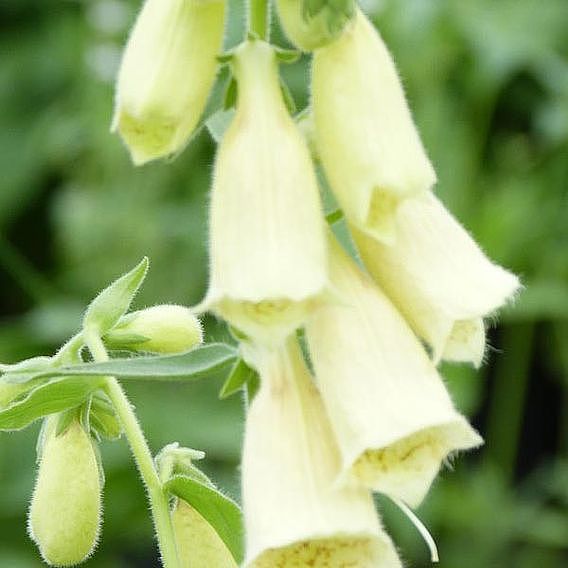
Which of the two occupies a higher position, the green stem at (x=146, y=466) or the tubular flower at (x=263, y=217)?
the tubular flower at (x=263, y=217)

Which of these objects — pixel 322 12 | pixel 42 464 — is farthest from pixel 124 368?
pixel 322 12

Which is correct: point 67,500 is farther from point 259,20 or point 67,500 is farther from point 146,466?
point 259,20

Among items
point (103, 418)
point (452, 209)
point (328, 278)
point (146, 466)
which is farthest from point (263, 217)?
point (452, 209)

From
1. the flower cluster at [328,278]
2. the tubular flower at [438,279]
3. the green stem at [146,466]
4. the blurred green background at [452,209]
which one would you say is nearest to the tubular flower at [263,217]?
the flower cluster at [328,278]

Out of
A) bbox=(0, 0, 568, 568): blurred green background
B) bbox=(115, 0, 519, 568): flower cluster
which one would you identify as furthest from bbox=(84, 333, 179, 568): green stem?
bbox=(0, 0, 568, 568): blurred green background

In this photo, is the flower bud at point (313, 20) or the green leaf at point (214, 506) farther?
the green leaf at point (214, 506)

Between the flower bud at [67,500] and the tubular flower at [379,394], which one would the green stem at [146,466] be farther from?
the tubular flower at [379,394]

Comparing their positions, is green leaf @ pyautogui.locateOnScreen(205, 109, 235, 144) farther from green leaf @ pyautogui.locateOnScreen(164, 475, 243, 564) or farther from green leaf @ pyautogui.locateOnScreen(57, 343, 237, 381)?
green leaf @ pyautogui.locateOnScreen(164, 475, 243, 564)
